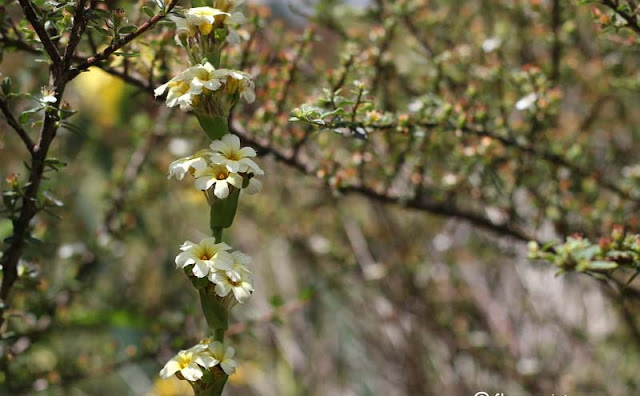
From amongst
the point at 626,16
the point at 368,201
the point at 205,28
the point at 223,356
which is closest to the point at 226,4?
the point at 205,28

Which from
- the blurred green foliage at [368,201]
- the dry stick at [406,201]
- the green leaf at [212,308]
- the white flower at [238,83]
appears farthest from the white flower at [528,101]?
the green leaf at [212,308]

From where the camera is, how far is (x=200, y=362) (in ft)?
1.93

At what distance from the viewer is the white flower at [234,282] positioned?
58 cm

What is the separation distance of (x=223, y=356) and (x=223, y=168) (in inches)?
7.2

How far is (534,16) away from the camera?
1.33 m

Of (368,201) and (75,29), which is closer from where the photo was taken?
(75,29)

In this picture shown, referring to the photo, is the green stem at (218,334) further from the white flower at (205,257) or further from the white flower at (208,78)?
the white flower at (208,78)

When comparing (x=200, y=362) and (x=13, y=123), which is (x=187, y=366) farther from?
(x=13, y=123)

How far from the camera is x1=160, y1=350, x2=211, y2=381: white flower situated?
59 centimetres

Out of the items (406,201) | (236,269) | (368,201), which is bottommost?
(368,201)

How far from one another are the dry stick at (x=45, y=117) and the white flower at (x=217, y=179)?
0.15 meters

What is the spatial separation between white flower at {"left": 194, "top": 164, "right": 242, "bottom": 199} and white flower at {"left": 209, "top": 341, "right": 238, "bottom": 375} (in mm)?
149

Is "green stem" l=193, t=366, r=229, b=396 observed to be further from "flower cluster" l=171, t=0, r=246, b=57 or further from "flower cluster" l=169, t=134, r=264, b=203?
"flower cluster" l=171, t=0, r=246, b=57

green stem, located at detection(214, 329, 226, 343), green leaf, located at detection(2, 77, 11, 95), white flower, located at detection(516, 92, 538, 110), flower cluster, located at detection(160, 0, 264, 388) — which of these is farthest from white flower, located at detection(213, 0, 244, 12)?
white flower, located at detection(516, 92, 538, 110)
